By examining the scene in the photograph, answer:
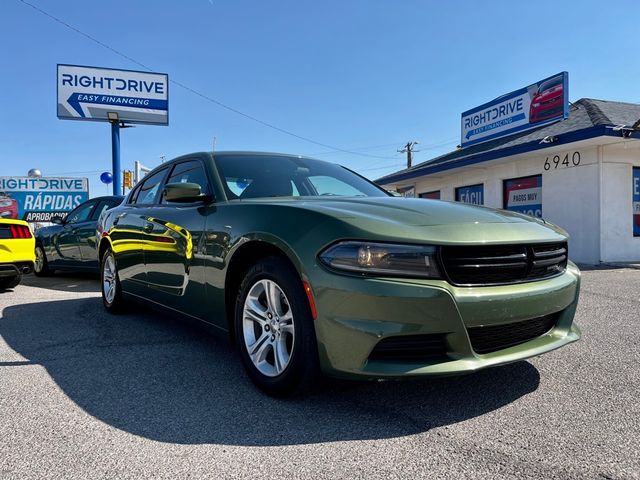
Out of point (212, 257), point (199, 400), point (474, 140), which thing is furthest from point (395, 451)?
point (474, 140)

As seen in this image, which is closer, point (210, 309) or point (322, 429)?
point (322, 429)

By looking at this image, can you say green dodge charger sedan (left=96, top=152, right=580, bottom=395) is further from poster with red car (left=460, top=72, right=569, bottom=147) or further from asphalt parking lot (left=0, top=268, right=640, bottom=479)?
poster with red car (left=460, top=72, right=569, bottom=147)

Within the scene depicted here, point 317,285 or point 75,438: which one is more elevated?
point 317,285

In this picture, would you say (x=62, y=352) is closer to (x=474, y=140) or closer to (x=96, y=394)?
(x=96, y=394)

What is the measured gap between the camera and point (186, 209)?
3.53m

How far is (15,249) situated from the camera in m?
6.45

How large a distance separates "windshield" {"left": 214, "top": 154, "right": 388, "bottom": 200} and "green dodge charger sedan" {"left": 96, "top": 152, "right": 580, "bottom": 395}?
0.11 ft

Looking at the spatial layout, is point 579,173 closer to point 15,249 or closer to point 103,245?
point 103,245

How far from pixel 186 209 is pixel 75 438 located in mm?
1772

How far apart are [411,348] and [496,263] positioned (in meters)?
0.61

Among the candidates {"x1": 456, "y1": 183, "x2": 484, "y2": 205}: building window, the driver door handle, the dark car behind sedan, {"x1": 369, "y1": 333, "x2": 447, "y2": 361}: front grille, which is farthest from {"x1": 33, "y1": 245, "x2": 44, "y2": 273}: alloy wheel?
{"x1": 456, "y1": 183, "x2": 484, "y2": 205}: building window

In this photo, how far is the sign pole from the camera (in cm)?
1644

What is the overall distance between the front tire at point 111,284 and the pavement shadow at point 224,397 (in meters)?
0.98

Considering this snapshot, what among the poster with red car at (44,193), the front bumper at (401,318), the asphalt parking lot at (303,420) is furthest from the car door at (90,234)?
the poster with red car at (44,193)
